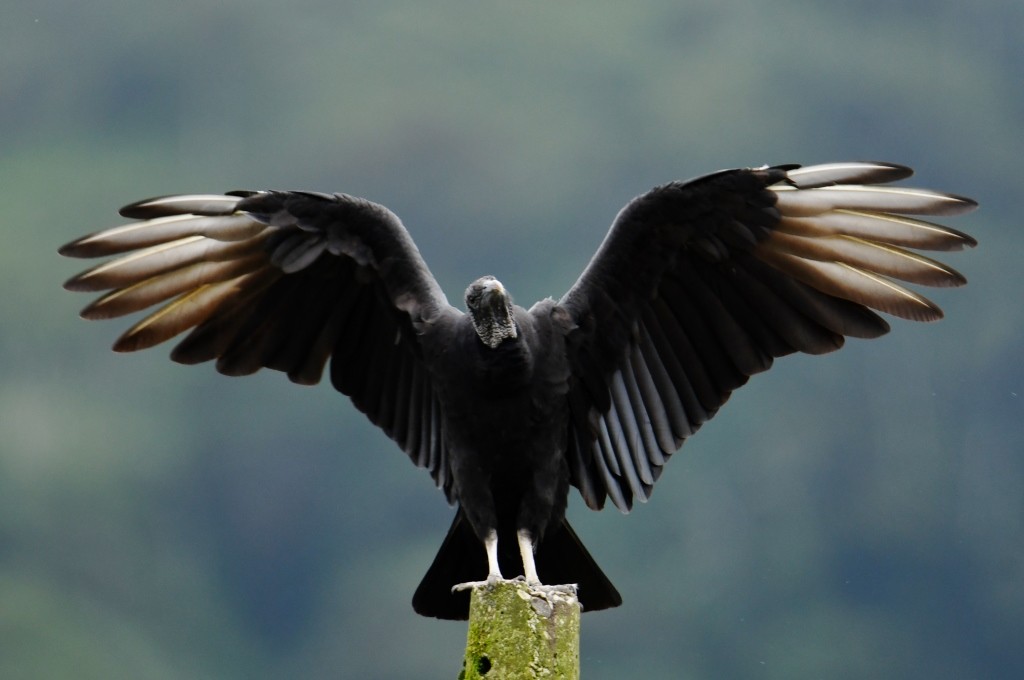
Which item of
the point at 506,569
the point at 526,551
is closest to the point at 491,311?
the point at 526,551

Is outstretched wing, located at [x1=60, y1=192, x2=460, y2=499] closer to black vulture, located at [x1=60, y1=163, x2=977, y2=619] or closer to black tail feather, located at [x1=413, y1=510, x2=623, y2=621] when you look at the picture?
black vulture, located at [x1=60, y1=163, x2=977, y2=619]

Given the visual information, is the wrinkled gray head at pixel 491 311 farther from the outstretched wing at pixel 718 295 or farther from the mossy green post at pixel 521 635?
the mossy green post at pixel 521 635

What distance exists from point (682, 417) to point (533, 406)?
813 millimetres

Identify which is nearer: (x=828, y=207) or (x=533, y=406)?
(x=533, y=406)

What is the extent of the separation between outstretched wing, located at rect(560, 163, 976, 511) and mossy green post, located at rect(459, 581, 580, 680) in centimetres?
140

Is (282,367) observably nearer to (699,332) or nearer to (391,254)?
(391,254)

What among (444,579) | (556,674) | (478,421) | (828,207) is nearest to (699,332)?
(828,207)

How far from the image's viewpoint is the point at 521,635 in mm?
3686

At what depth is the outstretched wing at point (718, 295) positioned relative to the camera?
194 inches

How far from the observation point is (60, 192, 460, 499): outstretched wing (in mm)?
4984

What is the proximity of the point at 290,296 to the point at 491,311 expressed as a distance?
3.97 feet

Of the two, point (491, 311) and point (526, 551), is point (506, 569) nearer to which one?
point (526, 551)

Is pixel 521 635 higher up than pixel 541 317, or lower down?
lower down

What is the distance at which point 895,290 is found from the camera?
508cm
